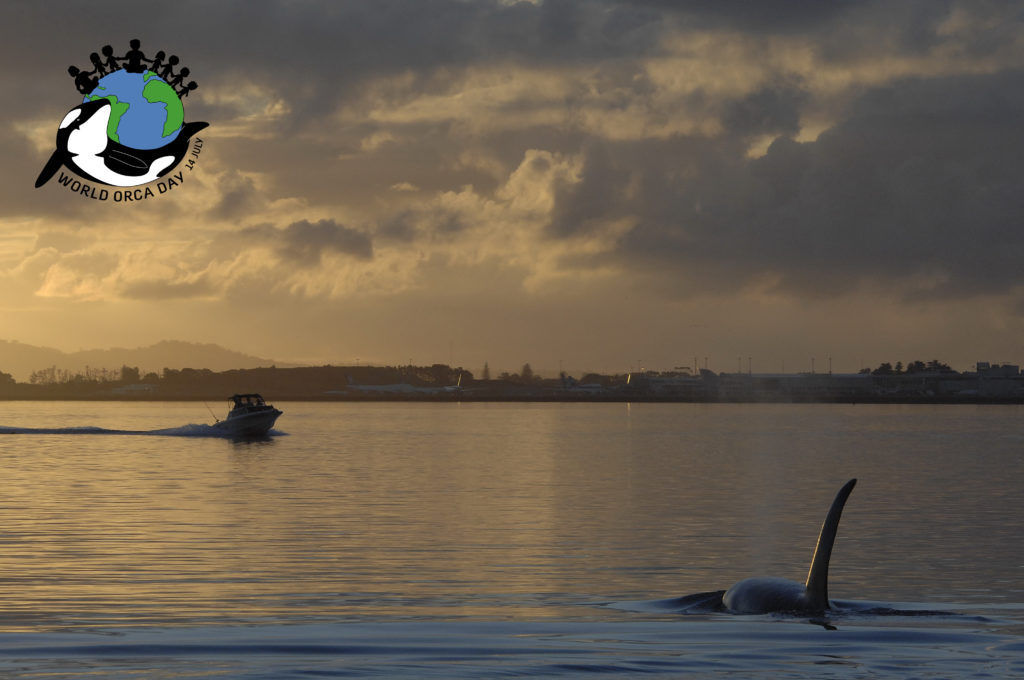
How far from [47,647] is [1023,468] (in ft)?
251

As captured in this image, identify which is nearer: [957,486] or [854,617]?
[854,617]

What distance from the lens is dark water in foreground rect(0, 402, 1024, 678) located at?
20781 millimetres

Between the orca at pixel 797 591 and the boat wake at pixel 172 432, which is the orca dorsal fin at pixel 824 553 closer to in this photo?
the orca at pixel 797 591

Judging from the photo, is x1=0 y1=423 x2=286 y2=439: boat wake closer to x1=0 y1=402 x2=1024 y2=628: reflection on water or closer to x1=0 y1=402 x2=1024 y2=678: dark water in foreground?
x1=0 y1=402 x2=1024 y2=628: reflection on water

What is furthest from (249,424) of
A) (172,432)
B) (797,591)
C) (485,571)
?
(797,591)

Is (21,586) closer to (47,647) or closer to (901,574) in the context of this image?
(47,647)

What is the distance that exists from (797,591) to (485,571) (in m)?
11.9

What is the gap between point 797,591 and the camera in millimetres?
22922

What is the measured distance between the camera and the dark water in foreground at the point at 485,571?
20.8 meters

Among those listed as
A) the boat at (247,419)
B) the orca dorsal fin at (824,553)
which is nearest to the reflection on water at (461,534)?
the orca dorsal fin at (824,553)

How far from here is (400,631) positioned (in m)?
23.8

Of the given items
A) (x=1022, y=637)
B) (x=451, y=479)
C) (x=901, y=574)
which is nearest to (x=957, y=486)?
(x=451, y=479)

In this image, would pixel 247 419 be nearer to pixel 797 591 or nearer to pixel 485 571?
pixel 485 571

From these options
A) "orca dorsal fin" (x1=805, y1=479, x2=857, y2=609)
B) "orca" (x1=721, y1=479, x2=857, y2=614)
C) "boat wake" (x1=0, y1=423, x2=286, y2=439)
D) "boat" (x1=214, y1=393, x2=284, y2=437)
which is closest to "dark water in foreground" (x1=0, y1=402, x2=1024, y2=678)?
"orca" (x1=721, y1=479, x2=857, y2=614)
